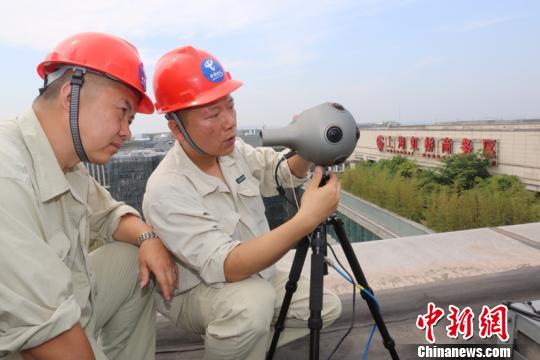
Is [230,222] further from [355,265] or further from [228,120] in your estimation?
[355,265]

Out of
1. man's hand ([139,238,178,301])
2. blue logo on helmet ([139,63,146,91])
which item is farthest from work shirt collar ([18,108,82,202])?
man's hand ([139,238,178,301])

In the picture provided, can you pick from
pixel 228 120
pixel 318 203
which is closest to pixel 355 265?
pixel 318 203

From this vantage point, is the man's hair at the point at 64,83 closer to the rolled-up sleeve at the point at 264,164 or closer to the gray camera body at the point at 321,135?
the gray camera body at the point at 321,135

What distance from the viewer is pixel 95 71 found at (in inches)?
51.4

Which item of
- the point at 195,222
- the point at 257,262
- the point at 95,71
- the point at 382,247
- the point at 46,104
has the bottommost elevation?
the point at 382,247

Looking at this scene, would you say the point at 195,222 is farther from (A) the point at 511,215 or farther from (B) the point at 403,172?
(B) the point at 403,172

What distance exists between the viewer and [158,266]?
1563 millimetres

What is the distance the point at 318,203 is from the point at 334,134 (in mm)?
294

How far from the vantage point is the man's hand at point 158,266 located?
156cm

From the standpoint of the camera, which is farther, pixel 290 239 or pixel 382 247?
pixel 382 247

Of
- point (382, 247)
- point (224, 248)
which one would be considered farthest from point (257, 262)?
point (382, 247)

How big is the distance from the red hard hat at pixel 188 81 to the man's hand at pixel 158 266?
0.59m

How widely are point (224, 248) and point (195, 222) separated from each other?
6.3 inches

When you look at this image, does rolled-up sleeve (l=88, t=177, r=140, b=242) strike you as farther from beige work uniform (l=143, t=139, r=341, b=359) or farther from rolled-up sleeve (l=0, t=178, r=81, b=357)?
rolled-up sleeve (l=0, t=178, r=81, b=357)
